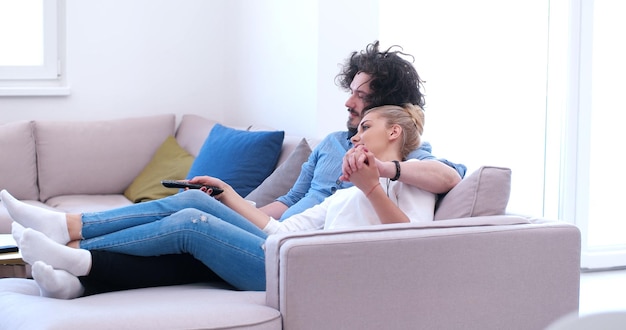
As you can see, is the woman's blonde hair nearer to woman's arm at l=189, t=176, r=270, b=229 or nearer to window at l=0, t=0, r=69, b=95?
woman's arm at l=189, t=176, r=270, b=229

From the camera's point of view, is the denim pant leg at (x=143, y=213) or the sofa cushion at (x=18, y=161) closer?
the denim pant leg at (x=143, y=213)

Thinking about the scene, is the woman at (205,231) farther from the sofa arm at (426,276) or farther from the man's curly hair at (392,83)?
the man's curly hair at (392,83)

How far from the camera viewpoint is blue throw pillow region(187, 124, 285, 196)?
12.8 feet

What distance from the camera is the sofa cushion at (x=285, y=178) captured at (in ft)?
11.7

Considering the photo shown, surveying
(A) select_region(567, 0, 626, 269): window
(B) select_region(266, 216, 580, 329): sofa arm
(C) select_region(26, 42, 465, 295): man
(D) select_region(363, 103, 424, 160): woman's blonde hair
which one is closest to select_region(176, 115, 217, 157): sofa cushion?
(C) select_region(26, 42, 465, 295): man

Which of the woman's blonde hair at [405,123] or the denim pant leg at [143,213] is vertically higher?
the woman's blonde hair at [405,123]

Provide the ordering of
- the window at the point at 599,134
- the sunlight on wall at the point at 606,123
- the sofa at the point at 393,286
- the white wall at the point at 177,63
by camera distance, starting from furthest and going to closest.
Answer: the sunlight on wall at the point at 606,123
the window at the point at 599,134
the white wall at the point at 177,63
the sofa at the point at 393,286

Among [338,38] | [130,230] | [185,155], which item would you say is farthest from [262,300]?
[185,155]

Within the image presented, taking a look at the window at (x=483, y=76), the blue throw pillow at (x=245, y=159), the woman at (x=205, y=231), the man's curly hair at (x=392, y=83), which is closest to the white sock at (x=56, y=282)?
the woman at (x=205, y=231)

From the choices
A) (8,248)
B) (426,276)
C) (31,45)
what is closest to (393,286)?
(426,276)

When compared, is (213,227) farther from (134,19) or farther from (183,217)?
(134,19)

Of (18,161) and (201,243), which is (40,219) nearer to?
(201,243)

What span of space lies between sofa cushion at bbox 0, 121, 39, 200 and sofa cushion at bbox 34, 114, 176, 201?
0.17ft

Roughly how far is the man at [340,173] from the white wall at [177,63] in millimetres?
1137
